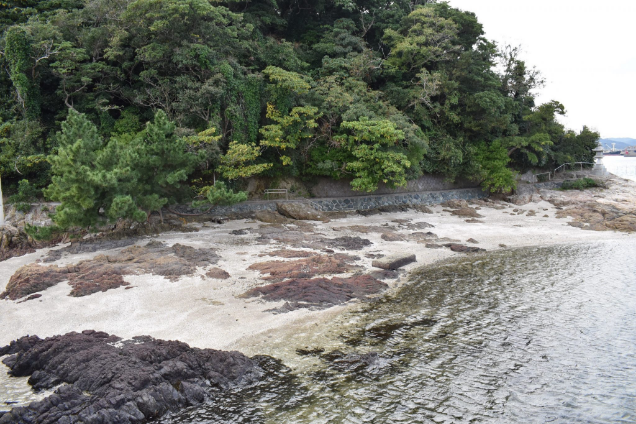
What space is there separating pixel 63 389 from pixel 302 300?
21.2 ft

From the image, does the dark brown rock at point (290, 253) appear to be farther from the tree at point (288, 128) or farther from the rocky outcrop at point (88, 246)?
the tree at point (288, 128)

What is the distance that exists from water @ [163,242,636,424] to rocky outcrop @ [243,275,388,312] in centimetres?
84

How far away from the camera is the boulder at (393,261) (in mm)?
16156

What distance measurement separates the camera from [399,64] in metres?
31.9

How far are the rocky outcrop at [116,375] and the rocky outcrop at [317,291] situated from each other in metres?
3.52

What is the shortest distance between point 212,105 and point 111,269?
13.1m

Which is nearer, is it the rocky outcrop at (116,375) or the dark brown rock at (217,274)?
the rocky outcrop at (116,375)

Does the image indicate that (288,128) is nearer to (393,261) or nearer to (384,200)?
(384,200)

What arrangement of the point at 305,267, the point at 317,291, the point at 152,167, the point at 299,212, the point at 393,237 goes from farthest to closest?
the point at 299,212 → the point at 393,237 → the point at 152,167 → the point at 305,267 → the point at 317,291

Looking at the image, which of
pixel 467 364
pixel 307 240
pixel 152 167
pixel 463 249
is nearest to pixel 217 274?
pixel 307 240

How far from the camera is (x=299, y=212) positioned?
24312 mm

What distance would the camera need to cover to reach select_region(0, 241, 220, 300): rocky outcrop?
12602mm

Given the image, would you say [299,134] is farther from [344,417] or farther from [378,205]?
[344,417]

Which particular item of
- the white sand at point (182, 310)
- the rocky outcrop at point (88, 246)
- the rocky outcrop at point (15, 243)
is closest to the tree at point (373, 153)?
the white sand at point (182, 310)
